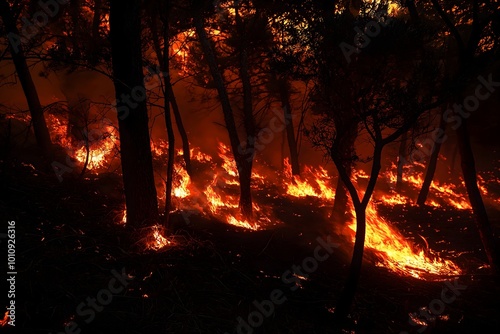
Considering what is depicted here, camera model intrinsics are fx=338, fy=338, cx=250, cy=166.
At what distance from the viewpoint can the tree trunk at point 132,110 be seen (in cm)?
658

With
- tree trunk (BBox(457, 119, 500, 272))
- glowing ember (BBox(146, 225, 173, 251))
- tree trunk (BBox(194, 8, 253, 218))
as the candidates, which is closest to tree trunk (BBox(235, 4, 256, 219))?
tree trunk (BBox(194, 8, 253, 218))

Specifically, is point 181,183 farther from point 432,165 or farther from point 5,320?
point 432,165

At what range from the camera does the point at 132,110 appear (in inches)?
270

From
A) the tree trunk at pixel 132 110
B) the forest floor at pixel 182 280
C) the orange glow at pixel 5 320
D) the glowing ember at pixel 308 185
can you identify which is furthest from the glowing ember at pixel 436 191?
the orange glow at pixel 5 320

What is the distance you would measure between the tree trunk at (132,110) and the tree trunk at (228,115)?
3959mm

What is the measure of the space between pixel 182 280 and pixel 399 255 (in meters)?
8.25

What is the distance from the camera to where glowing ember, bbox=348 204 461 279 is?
385 inches

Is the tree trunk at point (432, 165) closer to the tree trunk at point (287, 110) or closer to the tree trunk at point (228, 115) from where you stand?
the tree trunk at point (287, 110)

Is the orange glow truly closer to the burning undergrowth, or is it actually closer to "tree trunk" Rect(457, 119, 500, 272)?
the burning undergrowth

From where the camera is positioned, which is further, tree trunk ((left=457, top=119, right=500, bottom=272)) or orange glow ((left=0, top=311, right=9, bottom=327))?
tree trunk ((left=457, top=119, right=500, bottom=272))

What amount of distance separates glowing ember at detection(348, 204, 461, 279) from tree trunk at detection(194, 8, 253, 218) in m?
4.17

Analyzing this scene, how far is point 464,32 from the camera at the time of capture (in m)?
19.4

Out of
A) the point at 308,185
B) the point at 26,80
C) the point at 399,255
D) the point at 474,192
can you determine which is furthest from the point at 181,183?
the point at 474,192

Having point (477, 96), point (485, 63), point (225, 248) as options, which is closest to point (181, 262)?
point (225, 248)
